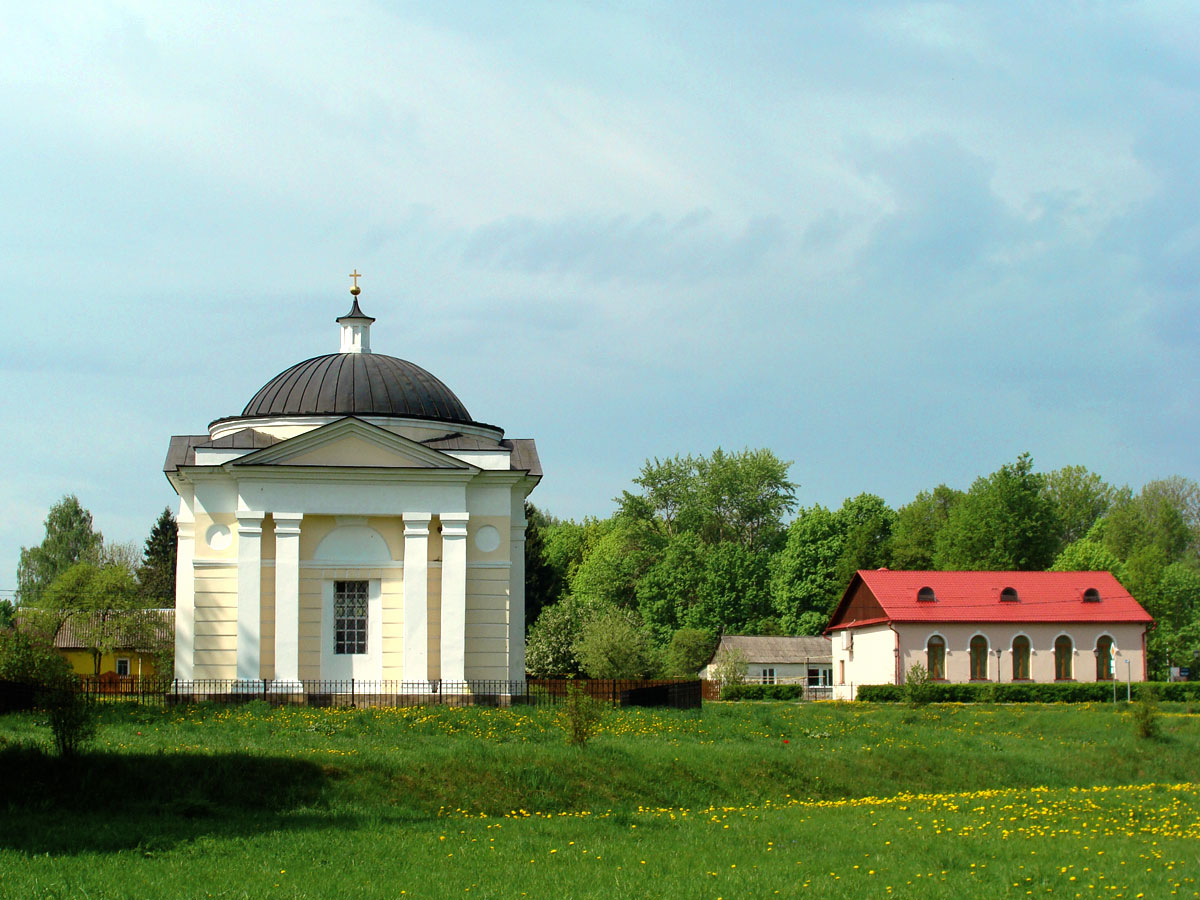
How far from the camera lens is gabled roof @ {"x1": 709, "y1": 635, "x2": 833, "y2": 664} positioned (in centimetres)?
7031

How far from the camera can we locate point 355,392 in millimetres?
38000

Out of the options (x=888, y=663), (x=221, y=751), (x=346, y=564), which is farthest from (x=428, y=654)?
(x=888, y=663)

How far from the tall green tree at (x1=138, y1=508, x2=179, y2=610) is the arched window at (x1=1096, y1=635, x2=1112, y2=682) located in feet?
158

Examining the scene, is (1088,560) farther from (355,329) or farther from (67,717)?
(67,717)

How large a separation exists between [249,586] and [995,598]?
3846 centimetres

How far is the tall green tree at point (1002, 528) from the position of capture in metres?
74.7

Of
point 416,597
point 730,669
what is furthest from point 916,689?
point 416,597

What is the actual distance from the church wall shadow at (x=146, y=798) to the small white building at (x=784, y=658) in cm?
4984

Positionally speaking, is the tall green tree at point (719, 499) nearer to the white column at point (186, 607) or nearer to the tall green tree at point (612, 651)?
the tall green tree at point (612, 651)

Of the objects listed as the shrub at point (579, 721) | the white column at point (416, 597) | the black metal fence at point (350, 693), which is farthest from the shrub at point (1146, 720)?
the white column at point (416, 597)

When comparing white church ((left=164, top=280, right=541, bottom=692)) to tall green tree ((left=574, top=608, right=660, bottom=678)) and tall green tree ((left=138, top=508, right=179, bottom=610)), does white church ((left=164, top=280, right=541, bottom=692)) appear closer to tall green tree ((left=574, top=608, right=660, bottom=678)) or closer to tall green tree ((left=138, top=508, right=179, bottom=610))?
tall green tree ((left=574, top=608, right=660, bottom=678))

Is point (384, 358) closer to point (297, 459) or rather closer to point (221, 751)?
point (297, 459)

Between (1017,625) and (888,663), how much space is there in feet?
20.0

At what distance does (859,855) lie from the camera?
15703 mm
